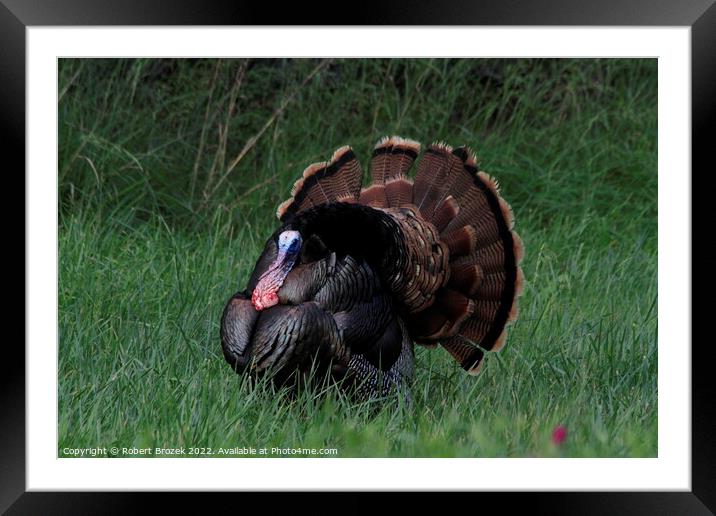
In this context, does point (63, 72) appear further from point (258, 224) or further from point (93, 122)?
point (258, 224)

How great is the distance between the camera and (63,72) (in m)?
5.47

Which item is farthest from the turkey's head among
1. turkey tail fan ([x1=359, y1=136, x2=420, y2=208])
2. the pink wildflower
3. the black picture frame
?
the pink wildflower

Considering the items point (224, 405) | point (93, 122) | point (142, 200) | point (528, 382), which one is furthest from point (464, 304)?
point (93, 122)

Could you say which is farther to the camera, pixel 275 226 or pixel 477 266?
pixel 275 226

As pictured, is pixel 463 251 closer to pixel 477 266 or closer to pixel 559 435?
pixel 477 266

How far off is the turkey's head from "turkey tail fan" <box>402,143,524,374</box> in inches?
28.1

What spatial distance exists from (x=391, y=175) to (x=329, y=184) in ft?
0.81

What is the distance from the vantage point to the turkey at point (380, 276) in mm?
3367

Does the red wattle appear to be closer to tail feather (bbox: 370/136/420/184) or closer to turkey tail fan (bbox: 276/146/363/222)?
turkey tail fan (bbox: 276/146/363/222)

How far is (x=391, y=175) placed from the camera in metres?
4.12

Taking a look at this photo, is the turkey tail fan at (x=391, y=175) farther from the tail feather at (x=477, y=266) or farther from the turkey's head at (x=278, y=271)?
the turkey's head at (x=278, y=271)

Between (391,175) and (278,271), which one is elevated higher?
(391,175)

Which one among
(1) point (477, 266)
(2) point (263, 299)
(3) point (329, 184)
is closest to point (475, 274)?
(1) point (477, 266)
